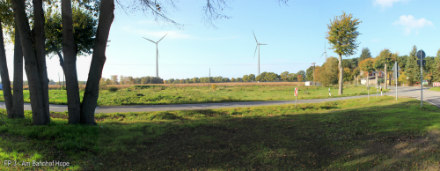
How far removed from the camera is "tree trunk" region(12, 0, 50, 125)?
7531mm

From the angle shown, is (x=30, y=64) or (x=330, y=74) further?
(x=330, y=74)

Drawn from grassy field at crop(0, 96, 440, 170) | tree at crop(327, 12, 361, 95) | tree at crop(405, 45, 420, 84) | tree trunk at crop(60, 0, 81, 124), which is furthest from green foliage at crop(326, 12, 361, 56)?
tree at crop(405, 45, 420, 84)

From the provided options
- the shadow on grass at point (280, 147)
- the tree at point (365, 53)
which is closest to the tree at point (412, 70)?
the tree at point (365, 53)

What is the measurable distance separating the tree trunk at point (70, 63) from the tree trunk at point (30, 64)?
3.32ft

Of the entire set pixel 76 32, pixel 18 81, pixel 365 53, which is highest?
pixel 365 53

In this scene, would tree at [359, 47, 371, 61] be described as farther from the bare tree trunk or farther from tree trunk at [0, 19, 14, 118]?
tree trunk at [0, 19, 14, 118]

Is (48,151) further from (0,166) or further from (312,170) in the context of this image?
(312,170)

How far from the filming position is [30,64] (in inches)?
303

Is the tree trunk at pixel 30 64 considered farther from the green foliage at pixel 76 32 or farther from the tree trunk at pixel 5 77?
the green foliage at pixel 76 32

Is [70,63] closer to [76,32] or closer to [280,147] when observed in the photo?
[280,147]

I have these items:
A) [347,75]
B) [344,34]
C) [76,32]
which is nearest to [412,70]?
[347,75]

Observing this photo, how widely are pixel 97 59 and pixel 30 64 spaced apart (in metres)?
2.30

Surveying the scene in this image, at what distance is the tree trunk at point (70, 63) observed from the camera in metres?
7.68

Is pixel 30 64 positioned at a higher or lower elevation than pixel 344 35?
lower
